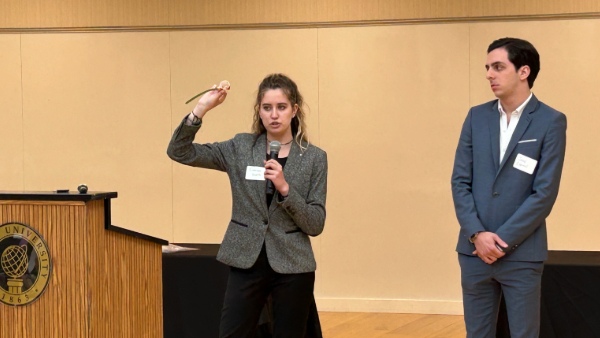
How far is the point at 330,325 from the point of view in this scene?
590 centimetres

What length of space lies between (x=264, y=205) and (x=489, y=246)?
868 millimetres

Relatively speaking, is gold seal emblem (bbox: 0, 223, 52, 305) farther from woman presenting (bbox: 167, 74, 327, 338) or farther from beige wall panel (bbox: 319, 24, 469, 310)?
beige wall panel (bbox: 319, 24, 469, 310)

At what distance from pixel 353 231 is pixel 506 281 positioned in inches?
131

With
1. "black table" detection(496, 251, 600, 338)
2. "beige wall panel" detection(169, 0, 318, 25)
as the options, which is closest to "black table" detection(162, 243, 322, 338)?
"black table" detection(496, 251, 600, 338)

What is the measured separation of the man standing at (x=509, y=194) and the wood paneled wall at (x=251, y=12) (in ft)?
10.1

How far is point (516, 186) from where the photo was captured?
10.4ft

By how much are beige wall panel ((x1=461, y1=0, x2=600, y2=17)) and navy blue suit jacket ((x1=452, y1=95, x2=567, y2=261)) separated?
10.3 ft

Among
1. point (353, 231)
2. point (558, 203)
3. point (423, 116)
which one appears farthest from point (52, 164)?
point (558, 203)

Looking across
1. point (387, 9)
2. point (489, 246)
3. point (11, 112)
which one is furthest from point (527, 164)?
point (11, 112)

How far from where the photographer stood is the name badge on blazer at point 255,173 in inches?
118

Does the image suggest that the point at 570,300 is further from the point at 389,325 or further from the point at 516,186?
the point at 389,325

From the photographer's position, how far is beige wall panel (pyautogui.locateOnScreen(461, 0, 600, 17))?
6.11 metres

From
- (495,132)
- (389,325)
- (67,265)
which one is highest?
(495,132)

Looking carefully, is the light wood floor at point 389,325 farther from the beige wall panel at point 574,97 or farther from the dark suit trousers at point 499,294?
the dark suit trousers at point 499,294
